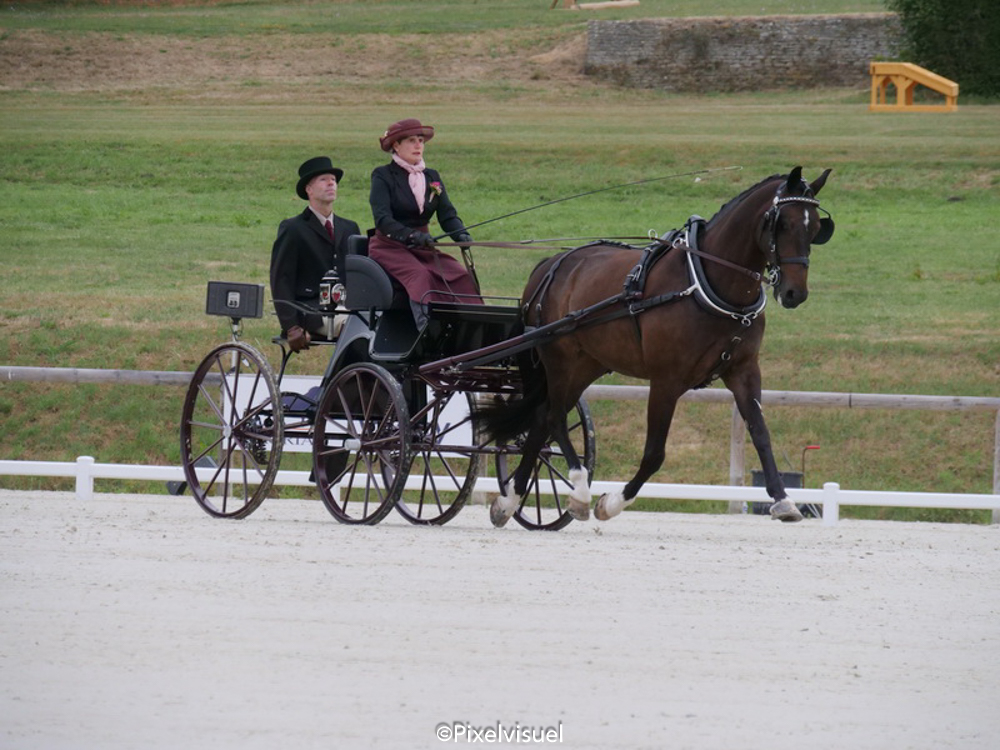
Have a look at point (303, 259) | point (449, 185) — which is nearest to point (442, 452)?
point (303, 259)

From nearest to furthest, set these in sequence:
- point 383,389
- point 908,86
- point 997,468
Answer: point 383,389, point 997,468, point 908,86

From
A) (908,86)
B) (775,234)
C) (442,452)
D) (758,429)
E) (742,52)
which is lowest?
(442,452)

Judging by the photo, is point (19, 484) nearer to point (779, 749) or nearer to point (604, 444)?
point (604, 444)

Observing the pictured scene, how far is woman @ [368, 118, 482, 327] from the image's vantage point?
320 inches

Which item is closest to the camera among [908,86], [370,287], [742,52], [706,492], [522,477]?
[370,287]

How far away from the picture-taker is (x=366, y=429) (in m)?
8.43

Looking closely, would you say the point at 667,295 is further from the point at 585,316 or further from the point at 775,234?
the point at 775,234

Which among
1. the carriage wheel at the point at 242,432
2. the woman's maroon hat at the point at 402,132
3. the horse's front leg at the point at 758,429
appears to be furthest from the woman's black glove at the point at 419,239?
the horse's front leg at the point at 758,429

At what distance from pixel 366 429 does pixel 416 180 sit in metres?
1.31

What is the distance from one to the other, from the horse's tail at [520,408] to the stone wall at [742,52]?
3023cm

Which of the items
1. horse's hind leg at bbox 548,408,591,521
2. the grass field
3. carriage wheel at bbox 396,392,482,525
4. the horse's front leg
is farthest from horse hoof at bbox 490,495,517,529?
the grass field

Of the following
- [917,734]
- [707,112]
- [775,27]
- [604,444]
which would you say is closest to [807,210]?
[917,734]

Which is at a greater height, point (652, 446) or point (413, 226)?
point (413, 226)

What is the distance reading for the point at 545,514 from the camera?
10148 millimetres
